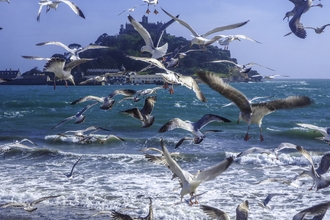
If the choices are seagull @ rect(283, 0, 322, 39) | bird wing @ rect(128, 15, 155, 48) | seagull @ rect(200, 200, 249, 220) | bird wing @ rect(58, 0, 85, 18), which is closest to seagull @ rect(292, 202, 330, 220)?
seagull @ rect(200, 200, 249, 220)

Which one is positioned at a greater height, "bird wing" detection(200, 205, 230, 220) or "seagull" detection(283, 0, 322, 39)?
"seagull" detection(283, 0, 322, 39)

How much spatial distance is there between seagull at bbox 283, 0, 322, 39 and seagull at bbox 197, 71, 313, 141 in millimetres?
1567

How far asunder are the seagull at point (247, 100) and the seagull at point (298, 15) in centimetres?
157

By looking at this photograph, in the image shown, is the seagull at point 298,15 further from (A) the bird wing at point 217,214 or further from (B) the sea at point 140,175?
(A) the bird wing at point 217,214

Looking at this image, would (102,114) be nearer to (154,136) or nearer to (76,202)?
(154,136)

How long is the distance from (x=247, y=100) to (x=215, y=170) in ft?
4.41

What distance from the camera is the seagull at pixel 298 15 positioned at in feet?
25.2

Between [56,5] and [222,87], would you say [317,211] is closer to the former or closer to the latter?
[222,87]

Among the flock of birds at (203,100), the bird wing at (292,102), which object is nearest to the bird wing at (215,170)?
the flock of birds at (203,100)

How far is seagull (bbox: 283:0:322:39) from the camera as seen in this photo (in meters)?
7.68

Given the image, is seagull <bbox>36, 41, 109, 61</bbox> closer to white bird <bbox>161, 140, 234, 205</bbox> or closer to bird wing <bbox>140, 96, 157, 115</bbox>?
bird wing <bbox>140, 96, 157, 115</bbox>

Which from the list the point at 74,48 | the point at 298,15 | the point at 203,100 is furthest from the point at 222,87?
the point at 74,48

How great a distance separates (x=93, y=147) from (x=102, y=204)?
8538 mm

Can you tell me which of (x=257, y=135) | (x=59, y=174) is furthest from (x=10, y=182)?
(x=257, y=135)
